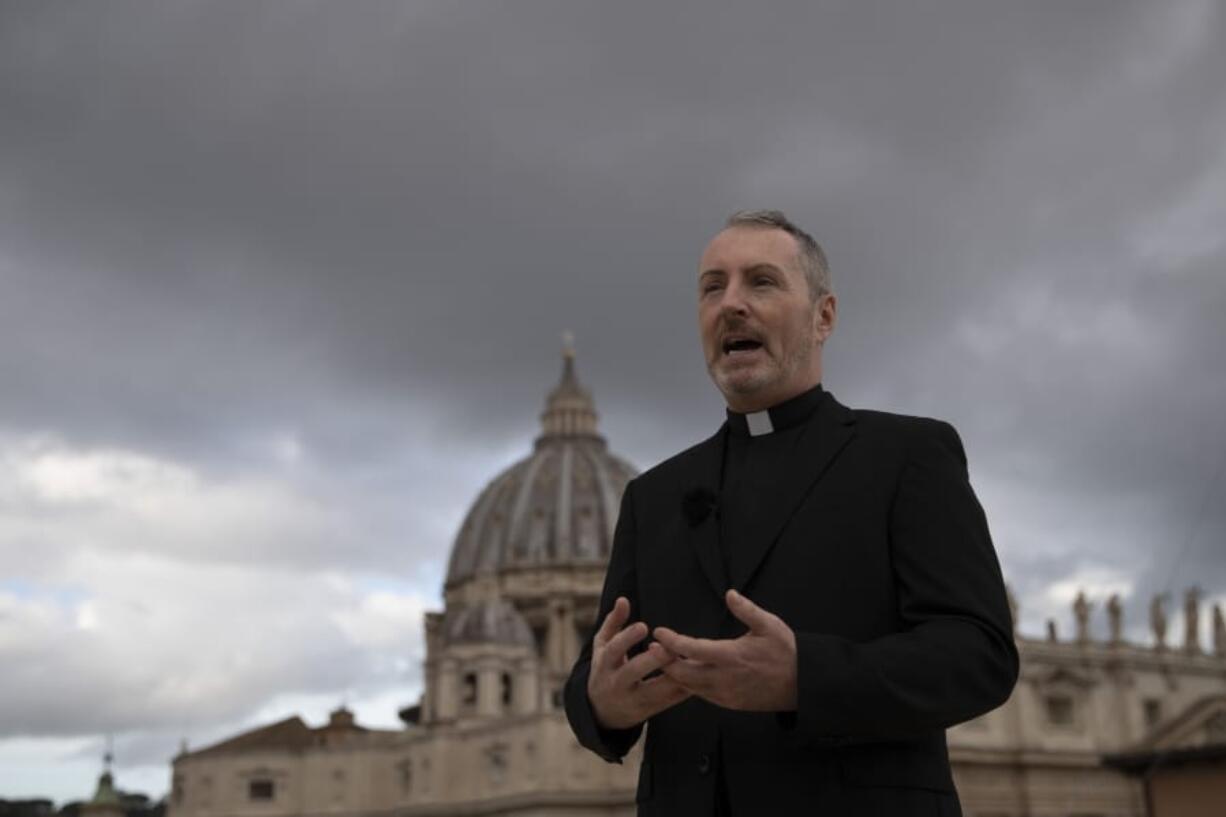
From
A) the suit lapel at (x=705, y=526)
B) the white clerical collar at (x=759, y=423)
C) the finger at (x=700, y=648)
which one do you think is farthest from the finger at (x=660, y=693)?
the white clerical collar at (x=759, y=423)

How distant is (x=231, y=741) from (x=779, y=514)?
71580mm

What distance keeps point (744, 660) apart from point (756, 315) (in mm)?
1041

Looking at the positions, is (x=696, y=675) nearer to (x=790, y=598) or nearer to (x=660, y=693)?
(x=660, y=693)

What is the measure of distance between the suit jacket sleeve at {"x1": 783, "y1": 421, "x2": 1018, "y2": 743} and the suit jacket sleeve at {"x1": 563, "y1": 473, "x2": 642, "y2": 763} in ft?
1.81

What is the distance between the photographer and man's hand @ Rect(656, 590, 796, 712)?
116 inches

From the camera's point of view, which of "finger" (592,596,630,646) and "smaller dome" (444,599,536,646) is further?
"smaller dome" (444,599,536,646)

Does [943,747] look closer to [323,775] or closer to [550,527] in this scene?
[323,775]

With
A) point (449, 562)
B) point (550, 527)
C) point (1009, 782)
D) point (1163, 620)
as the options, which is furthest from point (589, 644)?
point (449, 562)

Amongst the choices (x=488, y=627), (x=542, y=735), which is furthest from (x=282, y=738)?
(x=542, y=735)

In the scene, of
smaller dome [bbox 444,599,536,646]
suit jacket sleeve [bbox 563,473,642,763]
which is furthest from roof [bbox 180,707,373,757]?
suit jacket sleeve [bbox 563,473,642,763]

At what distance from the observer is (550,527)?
8800cm

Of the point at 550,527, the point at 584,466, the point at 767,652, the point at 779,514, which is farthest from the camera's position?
the point at 584,466

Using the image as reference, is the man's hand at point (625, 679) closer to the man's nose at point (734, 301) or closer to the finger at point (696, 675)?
the finger at point (696, 675)

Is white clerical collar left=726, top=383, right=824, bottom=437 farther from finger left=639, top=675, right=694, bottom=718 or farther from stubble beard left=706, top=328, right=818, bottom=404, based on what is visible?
finger left=639, top=675, right=694, bottom=718
